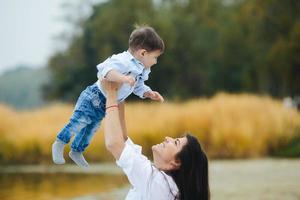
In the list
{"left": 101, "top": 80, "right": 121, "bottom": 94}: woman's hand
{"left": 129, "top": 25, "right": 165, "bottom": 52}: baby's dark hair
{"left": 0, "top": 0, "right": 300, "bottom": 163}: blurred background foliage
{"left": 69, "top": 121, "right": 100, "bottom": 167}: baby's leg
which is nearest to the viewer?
{"left": 101, "top": 80, "right": 121, "bottom": 94}: woman's hand

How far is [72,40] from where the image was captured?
2883cm

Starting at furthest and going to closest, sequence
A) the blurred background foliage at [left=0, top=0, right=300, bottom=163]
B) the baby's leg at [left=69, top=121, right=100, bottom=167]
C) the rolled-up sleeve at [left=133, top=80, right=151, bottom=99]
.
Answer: the blurred background foliage at [left=0, top=0, right=300, bottom=163], the rolled-up sleeve at [left=133, top=80, right=151, bottom=99], the baby's leg at [left=69, top=121, right=100, bottom=167]

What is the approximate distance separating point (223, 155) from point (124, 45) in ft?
45.3

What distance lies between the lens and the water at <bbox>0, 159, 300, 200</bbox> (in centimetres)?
830

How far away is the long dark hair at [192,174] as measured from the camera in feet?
9.26

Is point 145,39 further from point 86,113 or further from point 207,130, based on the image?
point 207,130

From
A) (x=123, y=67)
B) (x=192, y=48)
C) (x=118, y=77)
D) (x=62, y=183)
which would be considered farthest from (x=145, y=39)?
(x=192, y=48)

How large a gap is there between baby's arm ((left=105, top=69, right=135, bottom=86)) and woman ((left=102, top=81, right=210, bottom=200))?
0.21ft

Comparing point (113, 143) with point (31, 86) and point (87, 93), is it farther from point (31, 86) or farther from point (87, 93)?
point (31, 86)

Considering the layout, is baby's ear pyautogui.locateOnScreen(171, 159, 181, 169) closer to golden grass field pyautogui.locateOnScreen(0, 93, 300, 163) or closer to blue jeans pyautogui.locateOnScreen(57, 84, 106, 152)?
blue jeans pyautogui.locateOnScreen(57, 84, 106, 152)

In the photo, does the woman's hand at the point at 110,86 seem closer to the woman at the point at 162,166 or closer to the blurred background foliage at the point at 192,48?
the woman at the point at 162,166

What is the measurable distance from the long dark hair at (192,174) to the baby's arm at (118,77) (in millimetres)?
341

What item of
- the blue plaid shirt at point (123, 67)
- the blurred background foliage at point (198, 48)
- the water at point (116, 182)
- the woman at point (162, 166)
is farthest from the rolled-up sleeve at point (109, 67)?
the blurred background foliage at point (198, 48)

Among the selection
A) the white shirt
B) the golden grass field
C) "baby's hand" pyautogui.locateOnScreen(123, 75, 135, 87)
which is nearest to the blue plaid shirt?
"baby's hand" pyautogui.locateOnScreen(123, 75, 135, 87)
